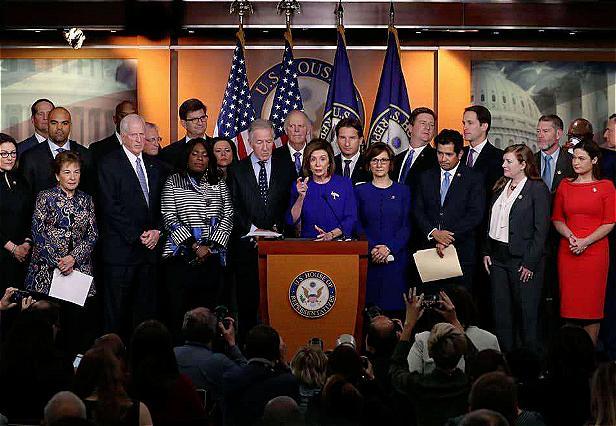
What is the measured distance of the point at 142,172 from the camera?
8.82 metres

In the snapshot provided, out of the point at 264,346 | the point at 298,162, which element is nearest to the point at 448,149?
the point at 298,162

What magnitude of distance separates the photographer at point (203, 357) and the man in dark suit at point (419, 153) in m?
3.05

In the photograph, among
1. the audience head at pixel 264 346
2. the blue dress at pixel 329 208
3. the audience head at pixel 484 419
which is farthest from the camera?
the blue dress at pixel 329 208

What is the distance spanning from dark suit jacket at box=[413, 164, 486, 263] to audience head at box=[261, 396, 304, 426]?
12.1ft

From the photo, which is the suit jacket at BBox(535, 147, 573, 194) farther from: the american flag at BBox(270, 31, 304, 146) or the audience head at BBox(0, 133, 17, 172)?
the audience head at BBox(0, 133, 17, 172)

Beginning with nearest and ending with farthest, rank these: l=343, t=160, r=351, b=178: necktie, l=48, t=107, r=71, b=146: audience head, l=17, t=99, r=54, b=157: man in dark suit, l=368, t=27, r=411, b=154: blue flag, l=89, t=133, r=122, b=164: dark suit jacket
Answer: l=48, t=107, r=71, b=146: audience head < l=343, t=160, r=351, b=178: necktie < l=17, t=99, r=54, b=157: man in dark suit < l=89, t=133, r=122, b=164: dark suit jacket < l=368, t=27, r=411, b=154: blue flag

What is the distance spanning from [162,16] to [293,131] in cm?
295

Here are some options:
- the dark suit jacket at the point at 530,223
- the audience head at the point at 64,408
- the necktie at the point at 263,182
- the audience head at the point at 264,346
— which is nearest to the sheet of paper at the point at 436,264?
the dark suit jacket at the point at 530,223

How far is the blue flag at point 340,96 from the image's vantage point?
1029cm

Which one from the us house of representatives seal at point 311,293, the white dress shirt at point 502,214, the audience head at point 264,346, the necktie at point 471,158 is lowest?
the audience head at point 264,346

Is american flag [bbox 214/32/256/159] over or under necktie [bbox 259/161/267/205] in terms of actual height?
over

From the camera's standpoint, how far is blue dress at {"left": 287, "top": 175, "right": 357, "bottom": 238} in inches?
332

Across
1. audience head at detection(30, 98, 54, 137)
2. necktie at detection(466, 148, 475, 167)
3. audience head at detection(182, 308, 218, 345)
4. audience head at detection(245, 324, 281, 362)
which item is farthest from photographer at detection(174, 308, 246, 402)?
audience head at detection(30, 98, 54, 137)

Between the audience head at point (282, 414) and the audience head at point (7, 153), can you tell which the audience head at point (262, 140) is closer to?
the audience head at point (7, 153)
